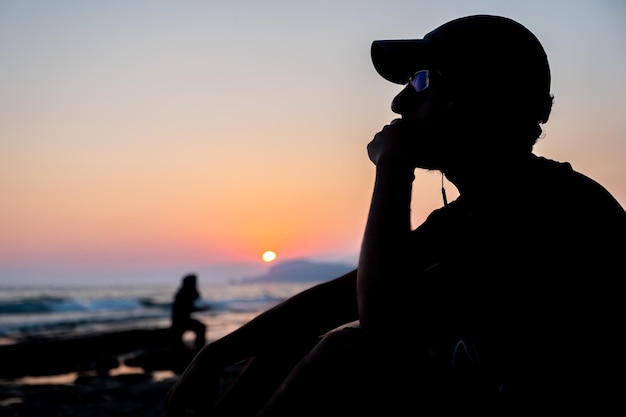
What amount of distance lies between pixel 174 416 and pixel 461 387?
1193 millimetres

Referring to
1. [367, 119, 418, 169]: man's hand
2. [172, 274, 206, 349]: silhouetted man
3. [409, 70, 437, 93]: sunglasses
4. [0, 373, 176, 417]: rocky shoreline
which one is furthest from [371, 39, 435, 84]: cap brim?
[172, 274, 206, 349]: silhouetted man

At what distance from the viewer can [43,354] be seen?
14375mm

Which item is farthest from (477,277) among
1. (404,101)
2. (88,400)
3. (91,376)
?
(91,376)

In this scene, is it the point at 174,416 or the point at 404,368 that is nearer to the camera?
the point at 404,368

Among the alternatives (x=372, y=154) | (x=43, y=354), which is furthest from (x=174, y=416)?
(x=43, y=354)

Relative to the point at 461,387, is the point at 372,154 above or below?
above

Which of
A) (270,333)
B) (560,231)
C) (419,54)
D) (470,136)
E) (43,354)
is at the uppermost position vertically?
(419,54)

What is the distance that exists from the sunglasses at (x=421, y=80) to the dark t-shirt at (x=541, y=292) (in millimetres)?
554

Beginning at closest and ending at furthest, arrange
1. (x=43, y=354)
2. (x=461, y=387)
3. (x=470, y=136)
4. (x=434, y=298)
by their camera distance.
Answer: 1. (x=461, y=387)
2. (x=434, y=298)
3. (x=470, y=136)
4. (x=43, y=354)

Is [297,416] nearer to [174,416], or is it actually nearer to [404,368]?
[404,368]

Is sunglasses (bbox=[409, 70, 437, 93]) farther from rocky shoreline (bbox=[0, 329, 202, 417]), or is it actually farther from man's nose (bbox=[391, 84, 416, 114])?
rocky shoreline (bbox=[0, 329, 202, 417])

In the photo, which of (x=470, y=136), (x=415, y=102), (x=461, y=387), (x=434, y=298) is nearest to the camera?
(x=461, y=387)

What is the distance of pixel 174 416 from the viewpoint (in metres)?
2.08

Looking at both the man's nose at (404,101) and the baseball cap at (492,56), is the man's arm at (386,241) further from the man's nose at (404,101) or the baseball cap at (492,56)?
the baseball cap at (492,56)
